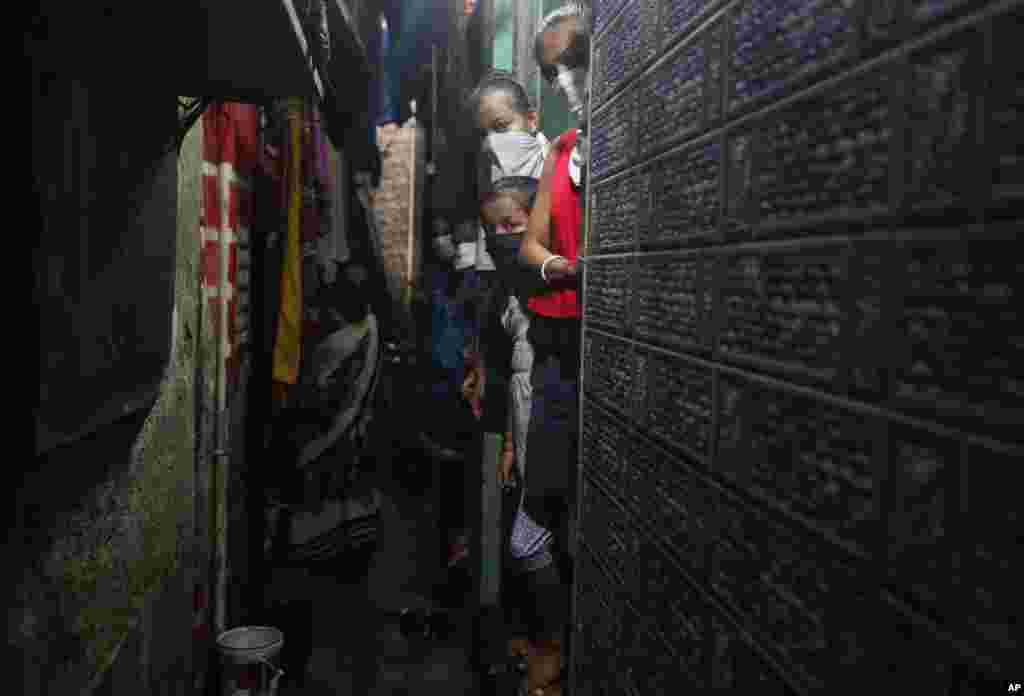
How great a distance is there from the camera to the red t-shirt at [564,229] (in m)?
2.65

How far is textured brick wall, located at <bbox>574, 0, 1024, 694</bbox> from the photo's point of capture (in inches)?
25.4

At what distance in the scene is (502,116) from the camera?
369cm

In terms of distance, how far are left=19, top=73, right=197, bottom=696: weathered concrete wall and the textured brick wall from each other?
1.16 meters

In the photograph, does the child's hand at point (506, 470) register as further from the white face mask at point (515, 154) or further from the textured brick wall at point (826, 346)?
the textured brick wall at point (826, 346)

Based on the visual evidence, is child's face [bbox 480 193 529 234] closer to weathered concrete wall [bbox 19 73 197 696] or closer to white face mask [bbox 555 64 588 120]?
white face mask [bbox 555 64 588 120]

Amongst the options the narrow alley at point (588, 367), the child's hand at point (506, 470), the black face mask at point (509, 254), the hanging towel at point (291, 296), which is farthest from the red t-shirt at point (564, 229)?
the hanging towel at point (291, 296)

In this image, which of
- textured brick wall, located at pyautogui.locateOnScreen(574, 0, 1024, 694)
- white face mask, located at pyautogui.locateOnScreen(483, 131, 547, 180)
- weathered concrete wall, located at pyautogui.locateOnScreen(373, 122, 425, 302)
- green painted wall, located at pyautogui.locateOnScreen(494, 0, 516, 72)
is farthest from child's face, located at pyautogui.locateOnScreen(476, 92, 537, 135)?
weathered concrete wall, located at pyautogui.locateOnScreen(373, 122, 425, 302)

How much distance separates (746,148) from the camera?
3.51 feet

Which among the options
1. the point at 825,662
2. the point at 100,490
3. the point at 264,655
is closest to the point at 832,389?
the point at 825,662

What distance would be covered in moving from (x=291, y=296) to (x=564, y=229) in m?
1.79

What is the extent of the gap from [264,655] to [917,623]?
2572mm

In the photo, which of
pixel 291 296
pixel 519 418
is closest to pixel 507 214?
pixel 519 418

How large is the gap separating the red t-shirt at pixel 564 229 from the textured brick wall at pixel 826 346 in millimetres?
1076

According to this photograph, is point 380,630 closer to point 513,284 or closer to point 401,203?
point 513,284
